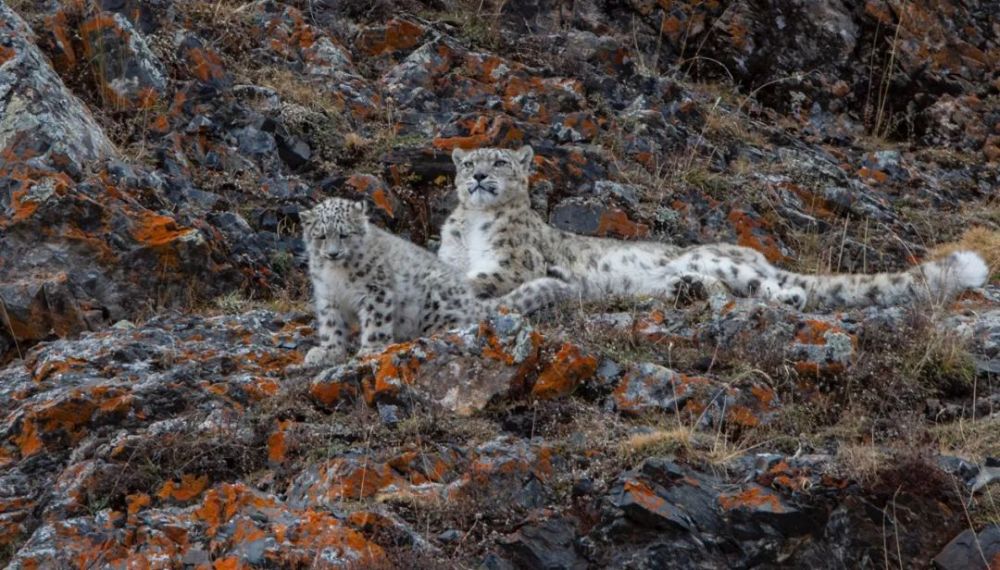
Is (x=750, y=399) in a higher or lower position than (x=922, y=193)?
higher

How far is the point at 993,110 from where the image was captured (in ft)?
74.2

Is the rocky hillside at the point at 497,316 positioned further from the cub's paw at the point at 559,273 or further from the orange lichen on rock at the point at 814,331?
the cub's paw at the point at 559,273

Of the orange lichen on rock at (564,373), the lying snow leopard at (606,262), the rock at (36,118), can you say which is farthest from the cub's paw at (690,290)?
the rock at (36,118)

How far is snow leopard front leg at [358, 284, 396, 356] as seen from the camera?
42.1ft

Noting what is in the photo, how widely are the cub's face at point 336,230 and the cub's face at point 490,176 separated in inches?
115

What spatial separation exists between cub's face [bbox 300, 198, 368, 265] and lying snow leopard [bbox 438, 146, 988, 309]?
1.95 m

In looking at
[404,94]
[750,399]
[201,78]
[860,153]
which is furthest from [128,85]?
[860,153]

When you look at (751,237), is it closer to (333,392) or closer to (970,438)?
(970,438)

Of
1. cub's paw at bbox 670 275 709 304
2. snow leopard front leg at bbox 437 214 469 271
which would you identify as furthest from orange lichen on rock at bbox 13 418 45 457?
cub's paw at bbox 670 275 709 304

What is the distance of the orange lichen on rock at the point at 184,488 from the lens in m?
9.70

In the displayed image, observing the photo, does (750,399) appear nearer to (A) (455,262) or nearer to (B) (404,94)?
(A) (455,262)

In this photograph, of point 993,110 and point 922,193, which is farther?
point 993,110

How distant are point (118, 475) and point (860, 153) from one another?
15.3 m

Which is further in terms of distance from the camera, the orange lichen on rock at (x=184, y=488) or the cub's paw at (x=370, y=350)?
the cub's paw at (x=370, y=350)
